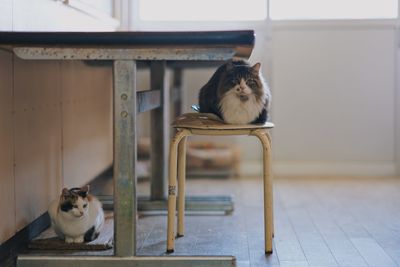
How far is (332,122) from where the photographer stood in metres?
4.90

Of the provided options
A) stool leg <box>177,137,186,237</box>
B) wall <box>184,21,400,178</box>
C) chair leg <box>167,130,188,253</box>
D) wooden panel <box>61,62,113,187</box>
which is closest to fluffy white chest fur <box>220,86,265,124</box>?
chair leg <box>167,130,188,253</box>

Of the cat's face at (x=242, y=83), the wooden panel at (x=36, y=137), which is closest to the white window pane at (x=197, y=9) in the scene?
the wooden panel at (x=36, y=137)

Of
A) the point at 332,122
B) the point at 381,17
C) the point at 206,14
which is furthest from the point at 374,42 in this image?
the point at 206,14

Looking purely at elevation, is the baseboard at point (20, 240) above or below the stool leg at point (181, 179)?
below

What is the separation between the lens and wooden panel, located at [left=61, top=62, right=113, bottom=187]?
343 centimetres

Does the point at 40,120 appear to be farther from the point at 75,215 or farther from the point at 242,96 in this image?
the point at 242,96

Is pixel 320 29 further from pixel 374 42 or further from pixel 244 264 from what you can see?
pixel 244 264

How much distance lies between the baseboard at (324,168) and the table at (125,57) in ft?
8.25

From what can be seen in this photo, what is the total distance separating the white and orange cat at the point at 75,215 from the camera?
2.65 metres

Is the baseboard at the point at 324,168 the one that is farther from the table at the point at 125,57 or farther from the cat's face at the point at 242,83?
the table at the point at 125,57

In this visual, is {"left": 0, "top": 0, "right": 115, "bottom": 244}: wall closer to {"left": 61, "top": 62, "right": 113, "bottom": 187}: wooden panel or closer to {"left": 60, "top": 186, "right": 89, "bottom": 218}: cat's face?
{"left": 61, "top": 62, "right": 113, "bottom": 187}: wooden panel

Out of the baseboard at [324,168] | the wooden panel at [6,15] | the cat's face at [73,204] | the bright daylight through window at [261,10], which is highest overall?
the bright daylight through window at [261,10]

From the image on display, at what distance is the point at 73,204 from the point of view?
2.64 m

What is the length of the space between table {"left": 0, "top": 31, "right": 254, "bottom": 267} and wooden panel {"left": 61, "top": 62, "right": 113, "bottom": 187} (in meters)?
1.09
